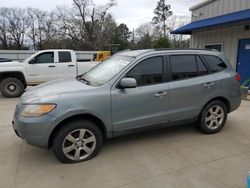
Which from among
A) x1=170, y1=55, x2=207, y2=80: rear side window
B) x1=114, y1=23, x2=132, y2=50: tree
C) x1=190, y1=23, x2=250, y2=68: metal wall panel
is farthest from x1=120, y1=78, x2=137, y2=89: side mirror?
x1=114, y1=23, x2=132, y2=50: tree

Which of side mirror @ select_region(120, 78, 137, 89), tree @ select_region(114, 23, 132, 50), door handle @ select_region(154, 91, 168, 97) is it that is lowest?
door handle @ select_region(154, 91, 168, 97)

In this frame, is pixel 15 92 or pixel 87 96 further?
pixel 15 92

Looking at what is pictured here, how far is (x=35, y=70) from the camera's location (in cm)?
850

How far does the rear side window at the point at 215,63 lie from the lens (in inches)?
169

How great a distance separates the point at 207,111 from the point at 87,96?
2.43 meters

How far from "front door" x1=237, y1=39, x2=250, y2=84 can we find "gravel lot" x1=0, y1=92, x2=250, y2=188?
519cm

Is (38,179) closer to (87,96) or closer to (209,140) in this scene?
(87,96)

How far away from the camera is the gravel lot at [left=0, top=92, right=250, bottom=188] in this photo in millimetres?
2855

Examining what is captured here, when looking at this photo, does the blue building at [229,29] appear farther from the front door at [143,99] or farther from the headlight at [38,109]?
the headlight at [38,109]

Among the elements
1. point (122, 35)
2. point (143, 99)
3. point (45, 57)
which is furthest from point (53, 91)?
point (122, 35)

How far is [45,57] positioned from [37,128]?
6296 millimetres

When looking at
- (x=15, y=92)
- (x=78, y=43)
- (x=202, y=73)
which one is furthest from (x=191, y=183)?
(x=78, y=43)

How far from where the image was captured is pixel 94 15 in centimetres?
4281

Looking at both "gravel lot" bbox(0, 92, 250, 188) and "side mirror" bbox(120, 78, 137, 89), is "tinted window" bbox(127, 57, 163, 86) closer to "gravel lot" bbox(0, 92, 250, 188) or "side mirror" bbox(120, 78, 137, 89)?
"side mirror" bbox(120, 78, 137, 89)
